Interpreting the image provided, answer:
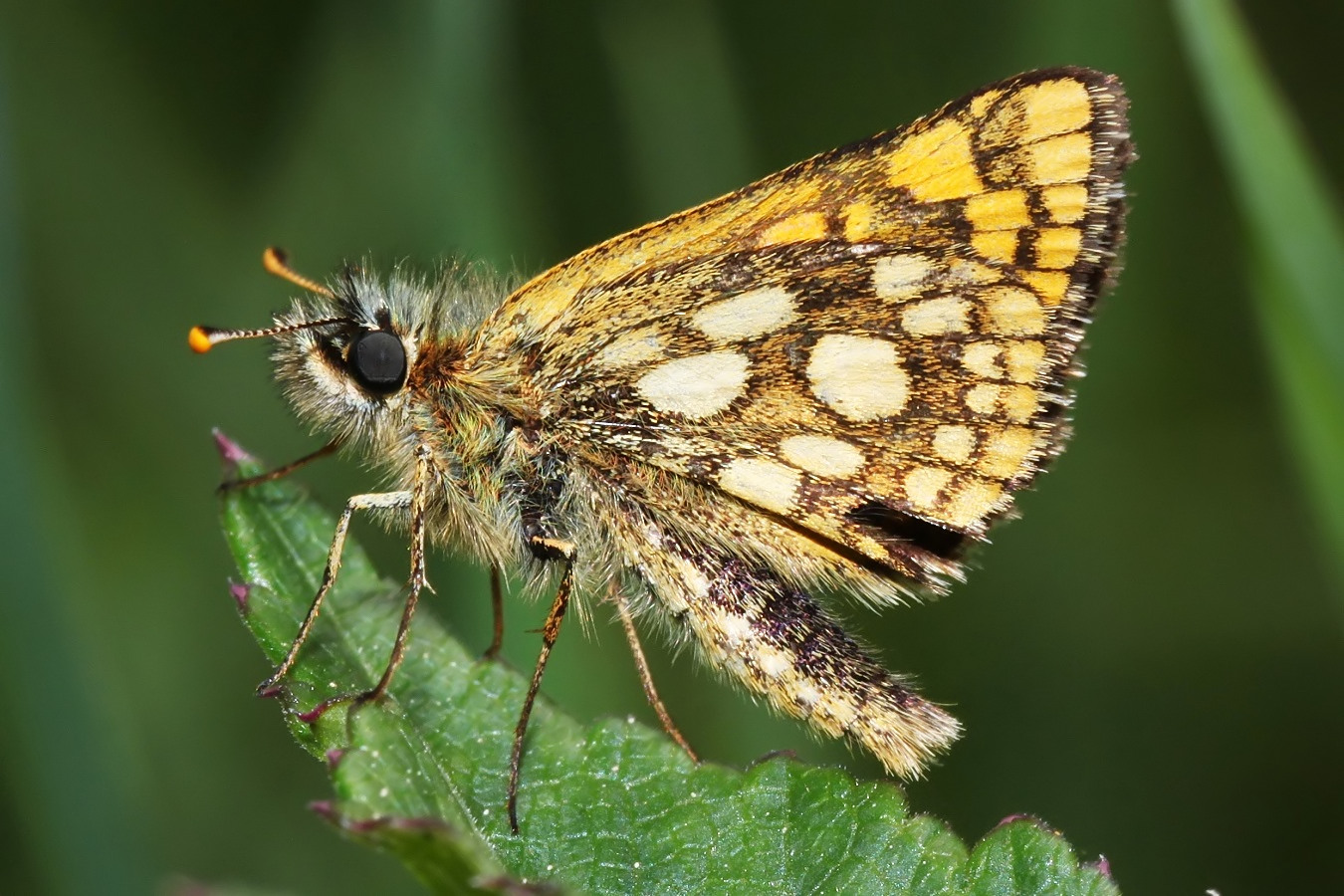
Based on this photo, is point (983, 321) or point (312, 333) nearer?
point (983, 321)

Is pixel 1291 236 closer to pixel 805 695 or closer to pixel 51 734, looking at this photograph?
pixel 805 695

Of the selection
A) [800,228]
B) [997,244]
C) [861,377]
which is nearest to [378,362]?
[800,228]

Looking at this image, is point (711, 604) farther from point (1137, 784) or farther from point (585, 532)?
point (1137, 784)

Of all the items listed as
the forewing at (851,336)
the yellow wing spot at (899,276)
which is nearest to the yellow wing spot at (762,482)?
the forewing at (851,336)

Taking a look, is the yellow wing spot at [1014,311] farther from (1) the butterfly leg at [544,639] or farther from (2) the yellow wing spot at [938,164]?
(1) the butterfly leg at [544,639]

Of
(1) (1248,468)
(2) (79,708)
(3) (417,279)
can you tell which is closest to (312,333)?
(3) (417,279)

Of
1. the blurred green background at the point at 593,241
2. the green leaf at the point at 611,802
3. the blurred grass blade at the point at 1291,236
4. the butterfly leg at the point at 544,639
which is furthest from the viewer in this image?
the blurred green background at the point at 593,241
